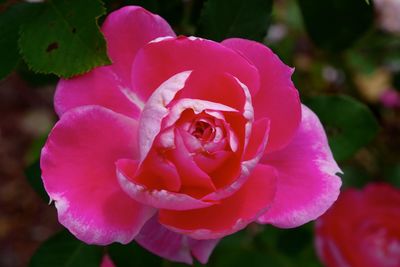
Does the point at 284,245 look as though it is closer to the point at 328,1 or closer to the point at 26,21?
the point at 328,1

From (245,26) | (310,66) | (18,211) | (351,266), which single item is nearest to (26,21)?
(245,26)

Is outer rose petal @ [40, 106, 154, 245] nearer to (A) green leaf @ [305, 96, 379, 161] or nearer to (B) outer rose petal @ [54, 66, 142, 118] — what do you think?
(B) outer rose petal @ [54, 66, 142, 118]

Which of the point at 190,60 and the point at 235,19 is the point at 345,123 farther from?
the point at 190,60

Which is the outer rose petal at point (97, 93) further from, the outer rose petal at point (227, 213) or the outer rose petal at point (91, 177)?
the outer rose petal at point (227, 213)

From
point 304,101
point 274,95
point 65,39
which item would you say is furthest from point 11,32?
point 304,101

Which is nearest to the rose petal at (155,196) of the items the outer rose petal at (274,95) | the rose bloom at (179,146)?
the rose bloom at (179,146)

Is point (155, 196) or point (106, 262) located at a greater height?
point (155, 196)
